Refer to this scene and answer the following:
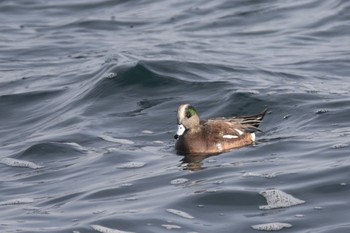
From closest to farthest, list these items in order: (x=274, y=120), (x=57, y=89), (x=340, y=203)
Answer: (x=340, y=203) < (x=274, y=120) < (x=57, y=89)

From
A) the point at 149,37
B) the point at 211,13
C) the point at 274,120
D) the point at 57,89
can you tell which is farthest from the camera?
the point at 211,13

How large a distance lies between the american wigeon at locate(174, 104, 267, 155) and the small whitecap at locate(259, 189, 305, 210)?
2432 millimetres

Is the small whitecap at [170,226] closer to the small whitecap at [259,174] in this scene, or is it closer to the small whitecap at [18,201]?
the small whitecap at [259,174]

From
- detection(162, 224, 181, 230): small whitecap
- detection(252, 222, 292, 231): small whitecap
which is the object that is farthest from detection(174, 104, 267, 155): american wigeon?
detection(252, 222, 292, 231): small whitecap

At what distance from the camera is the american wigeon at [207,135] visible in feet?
42.3

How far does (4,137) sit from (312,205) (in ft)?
20.1

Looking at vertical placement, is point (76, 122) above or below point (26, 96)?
below

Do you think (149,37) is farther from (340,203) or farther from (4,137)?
(340,203)

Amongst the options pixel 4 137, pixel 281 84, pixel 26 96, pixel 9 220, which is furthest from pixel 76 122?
pixel 9 220

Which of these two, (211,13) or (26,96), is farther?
(211,13)

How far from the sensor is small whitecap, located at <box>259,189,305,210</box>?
1006cm

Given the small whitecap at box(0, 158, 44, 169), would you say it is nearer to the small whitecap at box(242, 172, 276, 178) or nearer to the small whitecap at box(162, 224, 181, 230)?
the small whitecap at box(242, 172, 276, 178)

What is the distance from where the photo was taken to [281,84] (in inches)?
649

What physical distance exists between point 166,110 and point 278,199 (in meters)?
5.35
